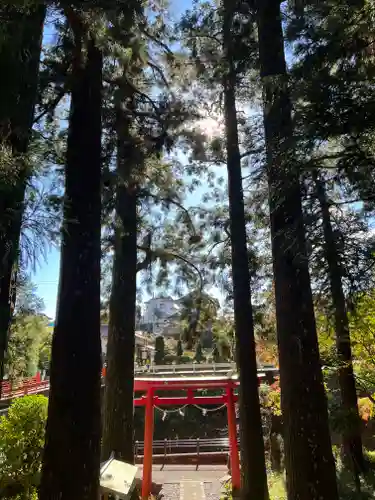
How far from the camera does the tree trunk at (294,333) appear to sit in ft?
12.1

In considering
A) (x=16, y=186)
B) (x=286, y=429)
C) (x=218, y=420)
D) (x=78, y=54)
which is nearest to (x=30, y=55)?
(x=78, y=54)

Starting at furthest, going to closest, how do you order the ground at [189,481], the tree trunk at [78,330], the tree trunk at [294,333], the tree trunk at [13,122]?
the ground at [189,481] < the tree trunk at [294,333] < the tree trunk at [78,330] < the tree trunk at [13,122]

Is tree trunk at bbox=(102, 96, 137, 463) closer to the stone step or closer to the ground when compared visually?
the stone step

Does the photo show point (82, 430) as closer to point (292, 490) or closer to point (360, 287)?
point (292, 490)

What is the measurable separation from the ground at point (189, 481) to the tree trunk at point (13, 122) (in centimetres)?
910

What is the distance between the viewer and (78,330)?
3660 millimetres

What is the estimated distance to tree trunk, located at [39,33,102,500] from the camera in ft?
10.9

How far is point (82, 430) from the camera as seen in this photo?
341 cm

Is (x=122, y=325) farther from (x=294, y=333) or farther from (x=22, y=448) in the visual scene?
(x=294, y=333)

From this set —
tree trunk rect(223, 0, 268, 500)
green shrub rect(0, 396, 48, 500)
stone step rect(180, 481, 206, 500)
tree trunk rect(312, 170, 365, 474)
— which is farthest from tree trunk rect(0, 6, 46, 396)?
stone step rect(180, 481, 206, 500)

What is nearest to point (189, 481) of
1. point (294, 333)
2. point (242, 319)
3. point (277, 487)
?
point (277, 487)

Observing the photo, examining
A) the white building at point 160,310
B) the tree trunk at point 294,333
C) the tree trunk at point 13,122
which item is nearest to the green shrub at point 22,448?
the tree trunk at point 13,122

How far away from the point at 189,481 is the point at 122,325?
23.6 feet

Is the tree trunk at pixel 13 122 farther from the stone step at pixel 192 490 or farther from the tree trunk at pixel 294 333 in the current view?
the stone step at pixel 192 490
